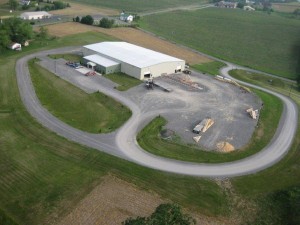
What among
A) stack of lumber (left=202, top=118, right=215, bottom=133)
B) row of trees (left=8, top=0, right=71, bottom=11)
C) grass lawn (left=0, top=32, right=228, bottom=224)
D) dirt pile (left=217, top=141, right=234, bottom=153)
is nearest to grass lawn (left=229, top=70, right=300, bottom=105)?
stack of lumber (left=202, top=118, right=215, bottom=133)

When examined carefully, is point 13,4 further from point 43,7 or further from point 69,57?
point 69,57

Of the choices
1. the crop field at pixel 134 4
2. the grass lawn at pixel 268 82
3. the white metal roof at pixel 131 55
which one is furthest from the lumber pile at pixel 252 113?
the crop field at pixel 134 4

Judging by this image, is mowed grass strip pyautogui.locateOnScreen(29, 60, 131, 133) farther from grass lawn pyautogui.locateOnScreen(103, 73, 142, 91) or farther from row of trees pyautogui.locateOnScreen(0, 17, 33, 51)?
row of trees pyautogui.locateOnScreen(0, 17, 33, 51)

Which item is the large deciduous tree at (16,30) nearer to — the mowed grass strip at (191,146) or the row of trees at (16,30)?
the row of trees at (16,30)

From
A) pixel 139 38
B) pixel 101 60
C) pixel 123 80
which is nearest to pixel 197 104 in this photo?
pixel 123 80

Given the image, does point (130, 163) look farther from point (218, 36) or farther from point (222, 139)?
point (218, 36)
